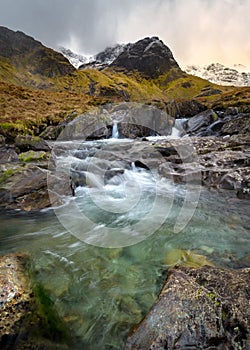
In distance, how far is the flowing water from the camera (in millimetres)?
3297

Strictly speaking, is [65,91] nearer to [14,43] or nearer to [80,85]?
[80,85]

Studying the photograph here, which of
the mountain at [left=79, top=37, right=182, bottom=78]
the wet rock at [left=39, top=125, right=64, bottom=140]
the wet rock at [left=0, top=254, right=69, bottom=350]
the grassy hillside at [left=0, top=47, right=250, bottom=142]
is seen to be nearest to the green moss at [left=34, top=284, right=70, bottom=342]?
the wet rock at [left=0, top=254, right=69, bottom=350]

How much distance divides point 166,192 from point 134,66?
148 metres

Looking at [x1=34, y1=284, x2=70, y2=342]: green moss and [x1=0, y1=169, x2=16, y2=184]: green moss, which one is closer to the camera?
[x1=34, y1=284, x2=70, y2=342]: green moss

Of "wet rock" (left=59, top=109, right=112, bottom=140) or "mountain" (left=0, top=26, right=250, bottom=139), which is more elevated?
"mountain" (left=0, top=26, right=250, bottom=139)

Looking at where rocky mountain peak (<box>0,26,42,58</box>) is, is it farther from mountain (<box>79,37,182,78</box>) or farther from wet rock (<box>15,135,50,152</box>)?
wet rock (<box>15,135,50,152</box>)

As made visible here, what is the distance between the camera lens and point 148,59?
5640 inches

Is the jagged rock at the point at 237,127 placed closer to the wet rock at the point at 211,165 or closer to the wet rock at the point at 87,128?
the wet rock at the point at 211,165

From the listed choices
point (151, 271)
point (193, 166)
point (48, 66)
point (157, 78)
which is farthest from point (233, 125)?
point (157, 78)

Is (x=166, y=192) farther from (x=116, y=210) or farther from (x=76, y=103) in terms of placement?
(x=76, y=103)

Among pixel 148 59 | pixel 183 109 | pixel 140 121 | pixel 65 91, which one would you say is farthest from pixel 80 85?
pixel 140 121

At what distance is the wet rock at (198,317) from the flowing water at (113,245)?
566mm

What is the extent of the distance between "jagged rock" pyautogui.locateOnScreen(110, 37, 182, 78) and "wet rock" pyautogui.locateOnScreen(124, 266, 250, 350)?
484ft

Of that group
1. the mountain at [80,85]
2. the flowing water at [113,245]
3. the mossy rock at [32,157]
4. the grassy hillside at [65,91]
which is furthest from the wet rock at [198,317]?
the grassy hillside at [65,91]
